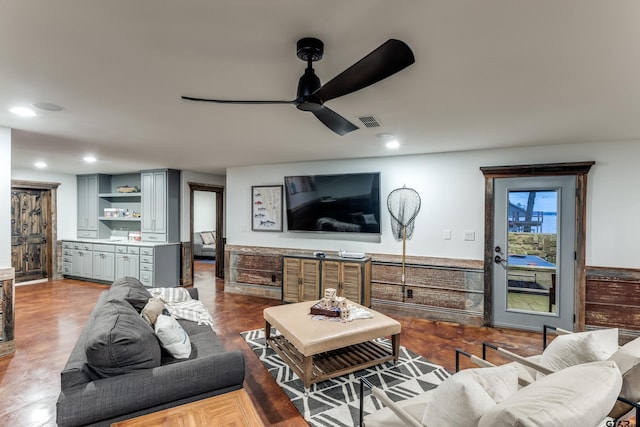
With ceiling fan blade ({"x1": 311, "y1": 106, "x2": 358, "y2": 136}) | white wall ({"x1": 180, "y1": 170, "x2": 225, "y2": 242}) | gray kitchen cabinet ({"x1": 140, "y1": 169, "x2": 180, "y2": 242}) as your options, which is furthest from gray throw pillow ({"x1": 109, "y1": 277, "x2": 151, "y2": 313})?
white wall ({"x1": 180, "y1": 170, "x2": 225, "y2": 242})

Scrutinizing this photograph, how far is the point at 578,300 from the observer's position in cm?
378

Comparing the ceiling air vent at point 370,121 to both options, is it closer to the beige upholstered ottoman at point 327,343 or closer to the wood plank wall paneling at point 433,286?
the beige upholstered ottoman at point 327,343

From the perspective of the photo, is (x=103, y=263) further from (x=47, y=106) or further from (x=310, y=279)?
(x=47, y=106)

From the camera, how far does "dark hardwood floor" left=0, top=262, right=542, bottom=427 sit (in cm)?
238

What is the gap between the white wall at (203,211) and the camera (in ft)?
33.3

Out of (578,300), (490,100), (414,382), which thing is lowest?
(414,382)

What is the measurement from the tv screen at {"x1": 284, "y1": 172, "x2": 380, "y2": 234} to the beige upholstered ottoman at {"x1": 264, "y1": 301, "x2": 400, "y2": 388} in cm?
189

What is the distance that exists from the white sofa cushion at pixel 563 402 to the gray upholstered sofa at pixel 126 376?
147 centimetres

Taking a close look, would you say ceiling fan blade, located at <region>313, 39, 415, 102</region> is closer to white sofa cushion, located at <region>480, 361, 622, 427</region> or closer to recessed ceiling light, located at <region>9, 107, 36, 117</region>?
white sofa cushion, located at <region>480, 361, 622, 427</region>

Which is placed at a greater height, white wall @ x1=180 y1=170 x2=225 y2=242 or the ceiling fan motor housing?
the ceiling fan motor housing

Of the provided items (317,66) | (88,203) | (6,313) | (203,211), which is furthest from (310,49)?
(203,211)

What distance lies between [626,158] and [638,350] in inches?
125

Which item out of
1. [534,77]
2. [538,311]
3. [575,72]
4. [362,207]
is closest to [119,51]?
[534,77]

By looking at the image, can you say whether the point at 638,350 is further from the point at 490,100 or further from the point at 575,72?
the point at 490,100
